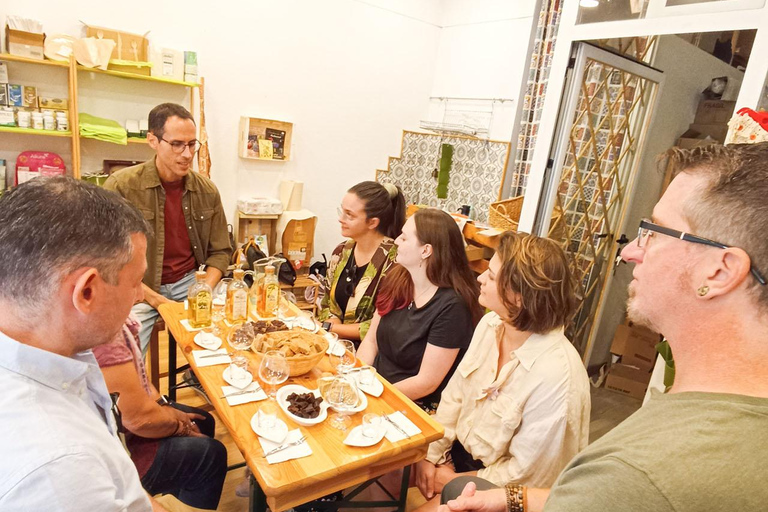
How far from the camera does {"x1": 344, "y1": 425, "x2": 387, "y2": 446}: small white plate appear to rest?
136cm

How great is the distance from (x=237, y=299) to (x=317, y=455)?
0.96 metres

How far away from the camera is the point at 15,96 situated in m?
3.27

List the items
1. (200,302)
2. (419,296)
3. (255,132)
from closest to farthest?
(200,302)
(419,296)
(255,132)

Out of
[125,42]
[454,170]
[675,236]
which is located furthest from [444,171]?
[675,236]

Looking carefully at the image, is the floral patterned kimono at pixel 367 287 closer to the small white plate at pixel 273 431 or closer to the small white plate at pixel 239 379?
the small white plate at pixel 239 379

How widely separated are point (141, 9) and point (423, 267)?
11.1 feet

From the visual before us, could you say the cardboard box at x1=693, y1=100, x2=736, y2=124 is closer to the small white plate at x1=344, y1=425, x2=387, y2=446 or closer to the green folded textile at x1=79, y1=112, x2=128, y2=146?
the small white plate at x1=344, y1=425, x2=387, y2=446

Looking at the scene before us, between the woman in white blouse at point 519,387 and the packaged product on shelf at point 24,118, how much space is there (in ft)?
11.5

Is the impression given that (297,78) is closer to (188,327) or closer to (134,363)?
(188,327)

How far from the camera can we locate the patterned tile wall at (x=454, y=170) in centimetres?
450

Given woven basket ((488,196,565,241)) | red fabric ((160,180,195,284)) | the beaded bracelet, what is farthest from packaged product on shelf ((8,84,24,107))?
the beaded bracelet

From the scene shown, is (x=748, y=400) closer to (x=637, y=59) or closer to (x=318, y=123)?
(x=637, y=59)

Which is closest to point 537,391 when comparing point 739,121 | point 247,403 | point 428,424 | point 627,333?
point 428,424

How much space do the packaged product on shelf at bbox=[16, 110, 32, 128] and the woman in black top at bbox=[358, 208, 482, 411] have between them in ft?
9.88
